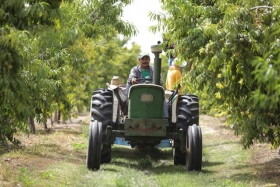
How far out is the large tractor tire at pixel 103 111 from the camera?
38.9 ft

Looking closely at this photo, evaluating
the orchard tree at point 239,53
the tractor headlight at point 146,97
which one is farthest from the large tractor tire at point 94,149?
the orchard tree at point 239,53

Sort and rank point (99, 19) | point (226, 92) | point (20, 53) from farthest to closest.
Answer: point (99, 19), point (226, 92), point (20, 53)

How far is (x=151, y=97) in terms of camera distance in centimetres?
1127

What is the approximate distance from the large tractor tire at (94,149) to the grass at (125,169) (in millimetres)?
177

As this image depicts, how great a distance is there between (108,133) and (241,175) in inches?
113

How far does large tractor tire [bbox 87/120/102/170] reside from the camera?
36.0ft

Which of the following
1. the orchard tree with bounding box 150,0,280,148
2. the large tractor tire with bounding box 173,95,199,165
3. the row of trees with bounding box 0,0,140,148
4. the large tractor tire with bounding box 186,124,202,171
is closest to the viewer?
the row of trees with bounding box 0,0,140,148

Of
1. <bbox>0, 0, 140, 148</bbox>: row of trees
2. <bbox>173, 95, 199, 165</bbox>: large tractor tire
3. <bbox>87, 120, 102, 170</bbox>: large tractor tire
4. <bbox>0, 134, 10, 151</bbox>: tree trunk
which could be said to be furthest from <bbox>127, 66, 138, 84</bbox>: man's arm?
<bbox>0, 134, 10, 151</bbox>: tree trunk

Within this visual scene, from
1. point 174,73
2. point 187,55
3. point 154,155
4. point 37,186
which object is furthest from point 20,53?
point 154,155

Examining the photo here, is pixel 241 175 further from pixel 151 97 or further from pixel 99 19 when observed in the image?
pixel 99 19

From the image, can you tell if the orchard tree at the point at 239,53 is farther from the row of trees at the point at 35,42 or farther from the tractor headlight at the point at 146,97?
the row of trees at the point at 35,42

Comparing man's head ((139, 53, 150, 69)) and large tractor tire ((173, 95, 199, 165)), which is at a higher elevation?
man's head ((139, 53, 150, 69))

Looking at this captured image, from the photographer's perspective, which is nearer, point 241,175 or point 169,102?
point 241,175

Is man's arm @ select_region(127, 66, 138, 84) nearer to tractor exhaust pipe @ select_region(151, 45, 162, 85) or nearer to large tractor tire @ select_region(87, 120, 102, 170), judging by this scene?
tractor exhaust pipe @ select_region(151, 45, 162, 85)
